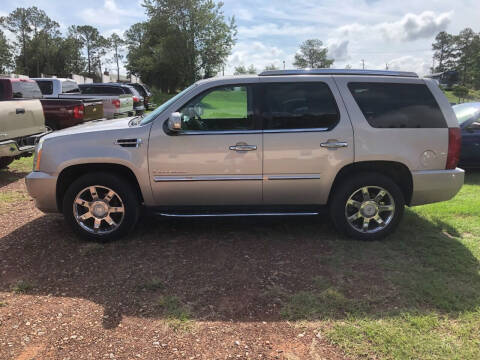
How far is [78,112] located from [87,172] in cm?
587

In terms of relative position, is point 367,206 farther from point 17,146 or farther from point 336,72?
point 17,146

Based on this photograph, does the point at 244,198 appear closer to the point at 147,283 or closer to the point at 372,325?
the point at 147,283

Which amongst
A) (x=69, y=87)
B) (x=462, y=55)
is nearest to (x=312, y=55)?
(x=462, y=55)

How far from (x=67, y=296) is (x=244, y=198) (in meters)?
1.98

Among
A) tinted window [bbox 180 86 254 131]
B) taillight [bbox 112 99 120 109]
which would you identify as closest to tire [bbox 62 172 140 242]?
tinted window [bbox 180 86 254 131]

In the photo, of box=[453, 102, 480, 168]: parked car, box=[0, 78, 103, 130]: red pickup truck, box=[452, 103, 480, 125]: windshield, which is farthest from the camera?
box=[0, 78, 103, 130]: red pickup truck

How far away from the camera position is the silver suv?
13.8 ft

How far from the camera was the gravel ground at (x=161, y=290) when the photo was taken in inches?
108

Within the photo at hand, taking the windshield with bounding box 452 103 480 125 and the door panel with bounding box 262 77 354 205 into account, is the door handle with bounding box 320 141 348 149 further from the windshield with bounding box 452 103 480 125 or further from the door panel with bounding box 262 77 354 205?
the windshield with bounding box 452 103 480 125

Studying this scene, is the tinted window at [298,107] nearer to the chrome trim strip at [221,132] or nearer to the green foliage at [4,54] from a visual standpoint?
the chrome trim strip at [221,132]

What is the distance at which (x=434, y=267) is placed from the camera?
3861 millimetres

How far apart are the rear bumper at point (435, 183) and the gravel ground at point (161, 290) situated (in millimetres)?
1146

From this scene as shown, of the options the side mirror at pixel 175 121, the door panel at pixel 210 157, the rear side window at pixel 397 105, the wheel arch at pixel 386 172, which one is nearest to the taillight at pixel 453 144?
the rear side window at pixel 397 105

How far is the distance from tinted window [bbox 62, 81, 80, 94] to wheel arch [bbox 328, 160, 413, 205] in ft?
38.7
